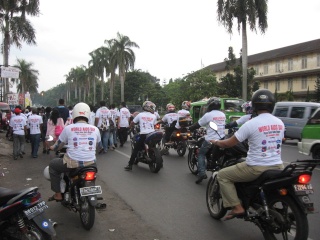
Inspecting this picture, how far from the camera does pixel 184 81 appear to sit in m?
45.2

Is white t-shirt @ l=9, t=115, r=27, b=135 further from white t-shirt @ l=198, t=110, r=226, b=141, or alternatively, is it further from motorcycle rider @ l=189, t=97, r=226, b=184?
white t-shirt @ l=198, t=110, r=226, b=141

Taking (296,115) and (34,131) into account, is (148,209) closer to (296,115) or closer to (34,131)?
(34,131)

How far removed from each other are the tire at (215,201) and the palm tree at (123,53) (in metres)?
44.3

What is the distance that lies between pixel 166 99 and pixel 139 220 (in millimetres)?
61489

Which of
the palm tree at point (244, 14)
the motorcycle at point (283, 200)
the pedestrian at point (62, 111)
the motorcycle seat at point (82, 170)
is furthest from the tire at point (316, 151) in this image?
the palm tree at point (244, 14)

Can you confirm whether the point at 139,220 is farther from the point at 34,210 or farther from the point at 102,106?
the point at 102,106

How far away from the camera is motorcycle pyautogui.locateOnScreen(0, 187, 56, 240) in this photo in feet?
11.1

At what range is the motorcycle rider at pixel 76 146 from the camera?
520 cm

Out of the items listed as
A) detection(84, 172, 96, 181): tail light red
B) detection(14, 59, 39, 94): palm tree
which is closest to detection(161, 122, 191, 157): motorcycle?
detection(84, 172, 96, 181): tail light red

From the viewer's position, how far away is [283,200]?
3.83m

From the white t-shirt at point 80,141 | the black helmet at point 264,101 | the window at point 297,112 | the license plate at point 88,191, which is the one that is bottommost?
the license plate at point 88,191

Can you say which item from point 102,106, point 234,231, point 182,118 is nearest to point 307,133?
point 182,118

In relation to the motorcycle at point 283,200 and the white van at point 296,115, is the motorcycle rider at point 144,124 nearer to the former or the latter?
the motorcycle at point 283,200

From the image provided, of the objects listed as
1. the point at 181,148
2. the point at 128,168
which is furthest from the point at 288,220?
the point at 181,148
